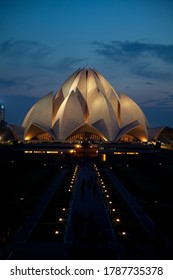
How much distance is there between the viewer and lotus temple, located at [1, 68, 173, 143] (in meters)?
35.3

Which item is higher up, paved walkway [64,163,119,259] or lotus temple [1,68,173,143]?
lotus temple [1,68,173,143]

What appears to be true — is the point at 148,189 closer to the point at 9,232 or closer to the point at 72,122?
the point at 9,232

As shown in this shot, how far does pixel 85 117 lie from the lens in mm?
36688

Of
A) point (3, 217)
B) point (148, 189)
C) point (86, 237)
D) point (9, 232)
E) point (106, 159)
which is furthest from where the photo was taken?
point (106, 159)

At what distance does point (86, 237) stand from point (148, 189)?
26.7ft

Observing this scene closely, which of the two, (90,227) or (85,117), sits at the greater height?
(85,117)

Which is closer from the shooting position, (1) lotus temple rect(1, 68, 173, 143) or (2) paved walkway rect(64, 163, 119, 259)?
(2) paved walkway rect(64, 163, 119, 259)

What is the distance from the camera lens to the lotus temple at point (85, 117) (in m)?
35.3

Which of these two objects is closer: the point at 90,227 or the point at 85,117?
the point at 90,227

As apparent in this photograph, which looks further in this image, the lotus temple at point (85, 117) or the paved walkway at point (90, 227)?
the lotus temple at point (85, 117)

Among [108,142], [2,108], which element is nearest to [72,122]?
[108,142]

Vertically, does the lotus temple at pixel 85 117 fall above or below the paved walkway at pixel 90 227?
above

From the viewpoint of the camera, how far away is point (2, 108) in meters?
93.3

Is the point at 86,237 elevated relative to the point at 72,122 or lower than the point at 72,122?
lower
